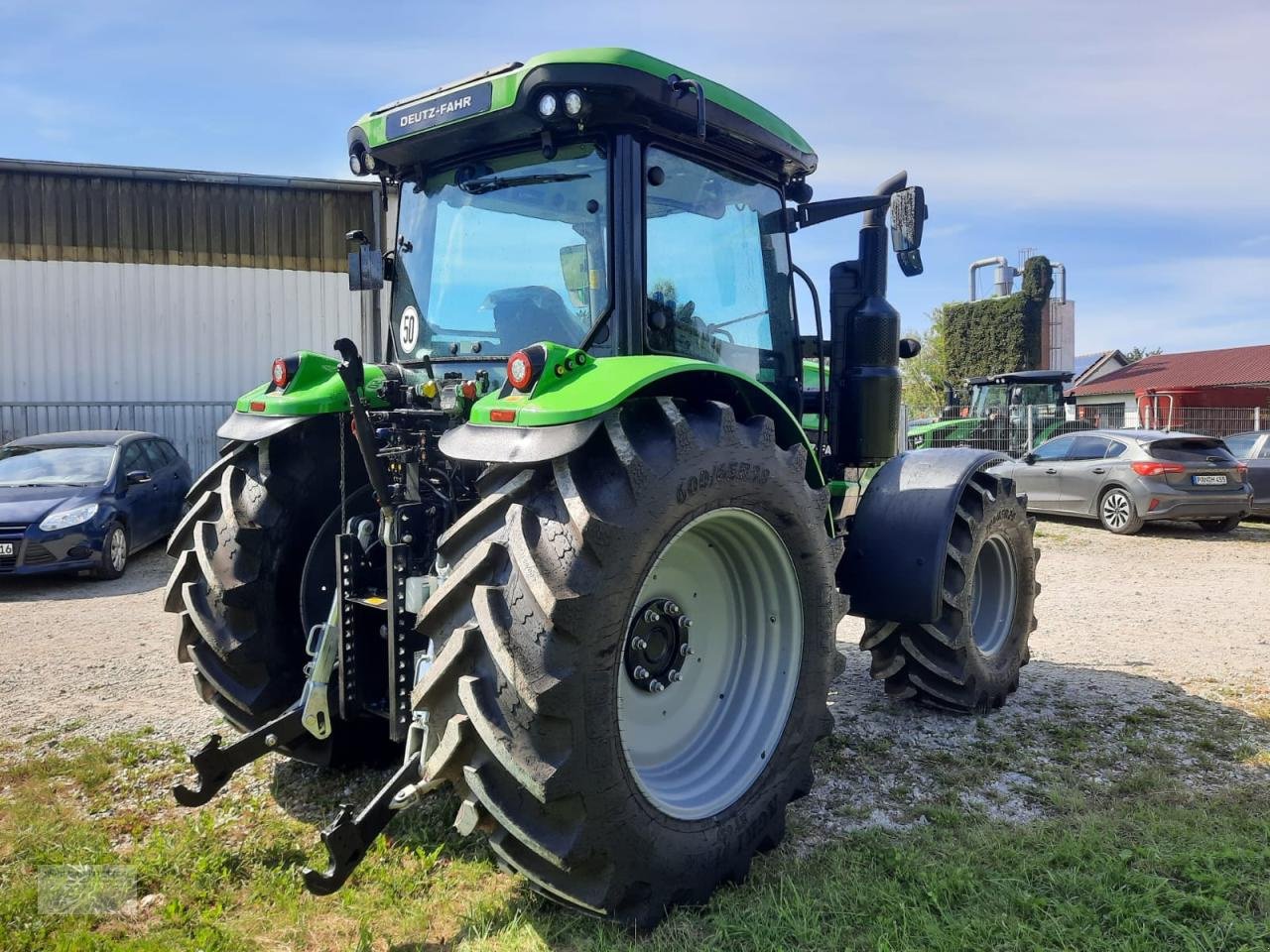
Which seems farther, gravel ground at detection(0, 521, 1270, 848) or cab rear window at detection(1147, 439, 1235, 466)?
cab rear window at detection(1147, 439, 1235, 466)

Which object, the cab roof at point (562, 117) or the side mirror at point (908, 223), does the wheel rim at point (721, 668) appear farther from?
the side mirror at point (908, 223)

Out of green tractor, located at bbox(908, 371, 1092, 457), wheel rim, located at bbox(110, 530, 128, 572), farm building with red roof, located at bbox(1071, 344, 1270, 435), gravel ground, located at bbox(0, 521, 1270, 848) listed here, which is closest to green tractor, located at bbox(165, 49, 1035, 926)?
gravel ground, located at bbox(0, 521, 1270, 848)

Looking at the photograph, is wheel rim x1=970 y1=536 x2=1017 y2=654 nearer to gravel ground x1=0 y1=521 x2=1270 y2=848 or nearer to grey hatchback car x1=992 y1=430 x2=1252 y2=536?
gravel ground x1=0 y1=521 x2=1270 y2=848

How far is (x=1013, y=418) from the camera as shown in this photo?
684 inches

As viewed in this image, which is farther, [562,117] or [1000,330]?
[1000,330]

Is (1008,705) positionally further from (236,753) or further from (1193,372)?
(1193,372)

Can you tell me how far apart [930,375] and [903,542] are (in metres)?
35.9

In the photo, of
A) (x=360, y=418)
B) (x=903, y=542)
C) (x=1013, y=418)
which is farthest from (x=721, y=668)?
(x=1013, y=418)

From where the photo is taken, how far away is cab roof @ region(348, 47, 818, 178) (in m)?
2.95

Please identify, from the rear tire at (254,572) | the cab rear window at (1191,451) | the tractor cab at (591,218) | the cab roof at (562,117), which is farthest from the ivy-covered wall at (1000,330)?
the rear tire at (254,572)

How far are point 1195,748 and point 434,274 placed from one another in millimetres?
3973

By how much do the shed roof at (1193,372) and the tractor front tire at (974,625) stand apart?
110ft

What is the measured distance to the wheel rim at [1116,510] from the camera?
12266mm

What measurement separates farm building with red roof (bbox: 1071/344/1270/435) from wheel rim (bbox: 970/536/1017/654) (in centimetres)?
1710
